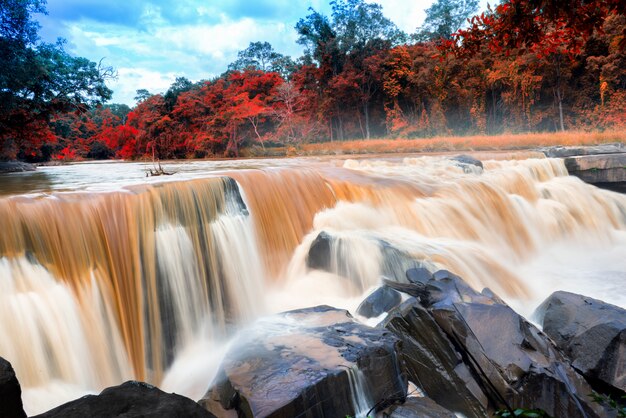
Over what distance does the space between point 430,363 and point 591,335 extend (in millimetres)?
1560

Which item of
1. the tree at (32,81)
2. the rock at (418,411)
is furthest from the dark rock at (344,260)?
the tree at (32,81)

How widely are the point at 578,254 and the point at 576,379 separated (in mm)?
5693

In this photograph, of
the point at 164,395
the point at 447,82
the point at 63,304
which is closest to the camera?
the point at 164,395

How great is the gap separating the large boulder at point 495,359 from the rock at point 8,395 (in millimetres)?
2861

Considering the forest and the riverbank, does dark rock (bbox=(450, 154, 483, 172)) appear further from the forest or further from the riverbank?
the forest

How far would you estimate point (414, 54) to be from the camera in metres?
31.0

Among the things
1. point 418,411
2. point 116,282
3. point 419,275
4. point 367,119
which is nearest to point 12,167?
point 116,282

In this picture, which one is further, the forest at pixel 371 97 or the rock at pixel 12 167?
the forest at pixel 371 97

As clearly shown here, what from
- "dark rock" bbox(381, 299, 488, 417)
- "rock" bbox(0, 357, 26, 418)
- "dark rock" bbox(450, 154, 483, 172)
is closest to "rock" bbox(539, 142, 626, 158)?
"dark rock" bbox(450, 154, 483, 172)

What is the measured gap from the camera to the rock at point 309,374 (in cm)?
258

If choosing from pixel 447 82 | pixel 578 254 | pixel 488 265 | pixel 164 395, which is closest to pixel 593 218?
pixel 578 254

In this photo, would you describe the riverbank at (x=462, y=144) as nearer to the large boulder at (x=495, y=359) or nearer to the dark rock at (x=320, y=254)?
the dark rock at (x=320, y=254)

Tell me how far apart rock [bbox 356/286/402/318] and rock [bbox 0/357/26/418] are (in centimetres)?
341

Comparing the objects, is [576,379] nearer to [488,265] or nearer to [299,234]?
[488,265]
